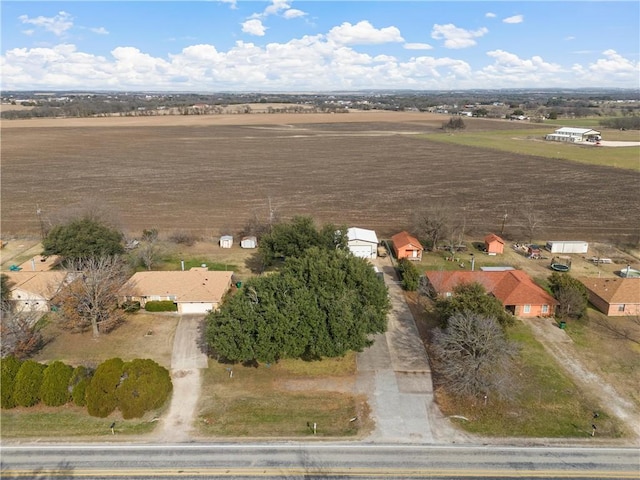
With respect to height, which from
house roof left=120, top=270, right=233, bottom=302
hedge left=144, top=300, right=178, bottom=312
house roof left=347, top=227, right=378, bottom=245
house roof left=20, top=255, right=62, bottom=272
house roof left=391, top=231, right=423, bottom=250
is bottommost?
hedge left=144, top=300, right=178, bottom=312

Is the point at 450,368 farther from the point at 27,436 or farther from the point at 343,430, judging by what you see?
the point at 27,436

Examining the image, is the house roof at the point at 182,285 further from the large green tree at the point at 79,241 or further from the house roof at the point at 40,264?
the house roof at the point at 40,264

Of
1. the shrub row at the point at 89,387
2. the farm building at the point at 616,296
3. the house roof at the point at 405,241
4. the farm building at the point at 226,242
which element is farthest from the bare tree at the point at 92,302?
the farm building at the point at 616,296

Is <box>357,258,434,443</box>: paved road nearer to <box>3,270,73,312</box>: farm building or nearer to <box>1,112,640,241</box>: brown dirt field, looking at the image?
<box>3,270,73,312</box>: farm building

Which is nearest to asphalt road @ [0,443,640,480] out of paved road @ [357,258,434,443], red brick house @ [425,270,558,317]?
paved road @ [357,258,434,443]

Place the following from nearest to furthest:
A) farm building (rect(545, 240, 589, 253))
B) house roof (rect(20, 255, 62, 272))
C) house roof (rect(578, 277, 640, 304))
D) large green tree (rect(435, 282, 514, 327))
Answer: large green tree (rect(435, 282, 514, 327)) → house roof (rect(578, 277, 640, 304)) → house roof (rect(20, 255, 62, 272)) → farm building (rect(545, 240, 589, 253))

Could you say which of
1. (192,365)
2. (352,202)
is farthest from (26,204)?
(192,365)

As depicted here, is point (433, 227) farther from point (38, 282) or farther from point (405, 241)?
point (38, 282)
